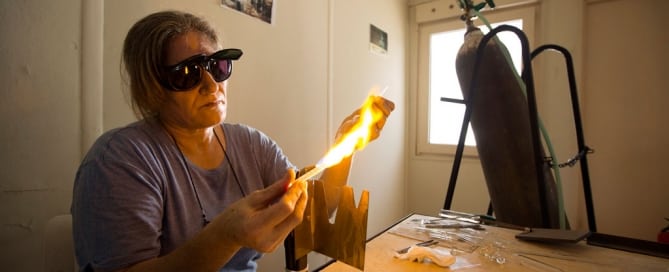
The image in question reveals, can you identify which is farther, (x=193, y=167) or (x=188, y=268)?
(x=193, y=167)

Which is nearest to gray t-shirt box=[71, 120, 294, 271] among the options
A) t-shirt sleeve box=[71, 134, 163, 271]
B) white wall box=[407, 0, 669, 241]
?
t-shirt sleeve box=[71, 134, 163, 271]

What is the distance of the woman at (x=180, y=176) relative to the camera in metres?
0.53

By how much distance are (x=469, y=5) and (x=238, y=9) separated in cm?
118

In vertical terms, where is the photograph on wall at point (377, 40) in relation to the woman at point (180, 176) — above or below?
above

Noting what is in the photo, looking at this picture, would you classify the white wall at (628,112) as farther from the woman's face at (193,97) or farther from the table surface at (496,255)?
the woman's face at (193,97)

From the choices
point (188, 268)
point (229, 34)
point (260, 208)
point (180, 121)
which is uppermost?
point (229, 34)

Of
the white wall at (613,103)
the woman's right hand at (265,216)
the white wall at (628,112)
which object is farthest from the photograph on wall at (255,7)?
the white wall at (628,112)

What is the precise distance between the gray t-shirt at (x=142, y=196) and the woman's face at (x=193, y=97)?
0.20 feet

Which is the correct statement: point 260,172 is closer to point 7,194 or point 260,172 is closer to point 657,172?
point 7,194

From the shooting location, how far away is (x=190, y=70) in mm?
736

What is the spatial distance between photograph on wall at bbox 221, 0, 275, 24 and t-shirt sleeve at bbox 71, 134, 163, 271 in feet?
2.93

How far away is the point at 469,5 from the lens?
1584mm

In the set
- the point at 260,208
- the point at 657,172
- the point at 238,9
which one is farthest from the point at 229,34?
the point at 657,172

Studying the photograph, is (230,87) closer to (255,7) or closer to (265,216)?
(255,7)
